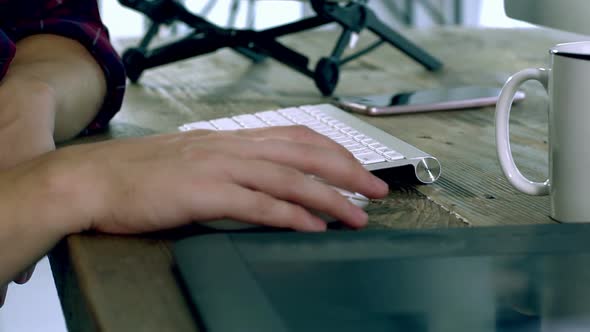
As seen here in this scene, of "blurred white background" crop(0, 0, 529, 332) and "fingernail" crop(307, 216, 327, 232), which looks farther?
"blurred white background" crop(0, 0, 529, 332)

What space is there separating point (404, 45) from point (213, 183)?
2.80 ft

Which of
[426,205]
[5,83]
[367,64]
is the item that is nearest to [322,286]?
[426,205]

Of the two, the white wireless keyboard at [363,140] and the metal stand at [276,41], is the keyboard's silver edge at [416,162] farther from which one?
the metal stand at [276,41]

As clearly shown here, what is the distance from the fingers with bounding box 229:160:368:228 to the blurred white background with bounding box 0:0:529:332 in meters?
1.20

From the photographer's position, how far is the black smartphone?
1.04 m

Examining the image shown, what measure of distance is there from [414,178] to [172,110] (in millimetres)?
455

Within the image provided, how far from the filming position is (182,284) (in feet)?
1.61

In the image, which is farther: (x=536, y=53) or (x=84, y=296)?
(x=536, y=53)

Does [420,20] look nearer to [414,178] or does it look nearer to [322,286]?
[414,178]

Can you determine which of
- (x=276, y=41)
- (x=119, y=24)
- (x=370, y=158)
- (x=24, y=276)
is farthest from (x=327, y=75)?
(x=119, y=24)

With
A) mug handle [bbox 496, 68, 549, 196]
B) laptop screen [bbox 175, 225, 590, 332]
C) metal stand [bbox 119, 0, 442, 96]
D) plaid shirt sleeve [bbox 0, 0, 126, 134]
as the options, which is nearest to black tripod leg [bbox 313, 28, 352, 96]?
metal stand [bbox 119, 0, 442, 96]

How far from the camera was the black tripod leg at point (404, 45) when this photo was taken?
1320 millimetres

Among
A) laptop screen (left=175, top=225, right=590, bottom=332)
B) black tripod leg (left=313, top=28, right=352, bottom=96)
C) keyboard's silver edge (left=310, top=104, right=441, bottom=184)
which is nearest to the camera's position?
laptop screen (left=175, top=225, right=590, bottom=332)

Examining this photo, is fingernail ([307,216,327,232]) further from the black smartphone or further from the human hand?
the black smartphone
